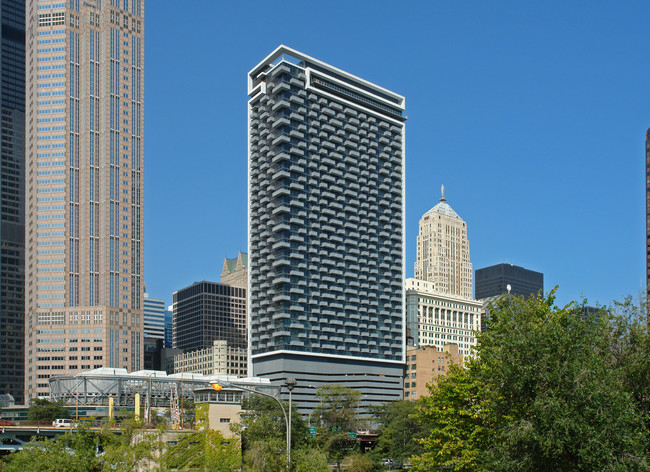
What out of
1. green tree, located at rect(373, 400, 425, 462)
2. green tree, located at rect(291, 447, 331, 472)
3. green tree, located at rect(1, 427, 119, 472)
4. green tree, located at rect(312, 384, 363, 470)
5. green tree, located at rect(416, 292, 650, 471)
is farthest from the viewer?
green tree, located at rect(312, 384, 363, 470)

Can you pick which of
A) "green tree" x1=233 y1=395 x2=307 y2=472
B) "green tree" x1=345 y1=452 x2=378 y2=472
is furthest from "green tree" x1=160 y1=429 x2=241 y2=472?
"green tree" x1=345 y1=452 x2=378 y2=472

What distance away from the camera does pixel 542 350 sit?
160 feet

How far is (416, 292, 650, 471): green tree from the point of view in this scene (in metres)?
45.8

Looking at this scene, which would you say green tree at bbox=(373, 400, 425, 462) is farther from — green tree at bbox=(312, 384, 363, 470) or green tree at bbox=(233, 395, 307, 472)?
green tree at bbox=(233, 395, 307, 472)

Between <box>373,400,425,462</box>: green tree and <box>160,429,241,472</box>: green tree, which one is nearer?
<box>160,429,241,472</box>: green tree

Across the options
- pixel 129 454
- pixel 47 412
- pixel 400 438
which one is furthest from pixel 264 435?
pixel 47 412

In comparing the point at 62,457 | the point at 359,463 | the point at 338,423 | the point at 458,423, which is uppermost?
the point at 458,423

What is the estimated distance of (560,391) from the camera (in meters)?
47.2

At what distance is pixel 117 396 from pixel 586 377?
171 meters

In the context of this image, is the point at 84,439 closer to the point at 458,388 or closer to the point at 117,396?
the point at 458,388

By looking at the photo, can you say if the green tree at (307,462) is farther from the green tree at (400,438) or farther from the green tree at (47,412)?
the green tree at (47,412)

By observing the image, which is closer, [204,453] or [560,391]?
[560,391]

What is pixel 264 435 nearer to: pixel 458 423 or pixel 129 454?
pixel 129 454

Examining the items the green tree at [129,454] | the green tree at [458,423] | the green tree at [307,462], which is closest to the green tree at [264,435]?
the green tree at [307,462]
